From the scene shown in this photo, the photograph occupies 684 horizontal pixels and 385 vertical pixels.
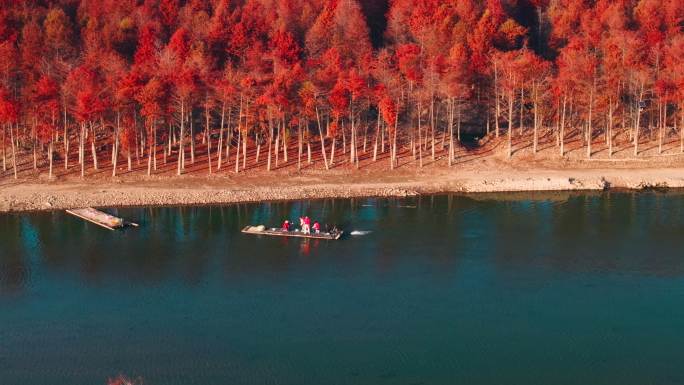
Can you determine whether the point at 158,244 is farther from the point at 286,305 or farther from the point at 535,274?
the point at 535,274

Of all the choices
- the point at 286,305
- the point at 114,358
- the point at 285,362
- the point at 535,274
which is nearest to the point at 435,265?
the point at 535,274

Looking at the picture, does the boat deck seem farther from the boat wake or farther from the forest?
the boat wake

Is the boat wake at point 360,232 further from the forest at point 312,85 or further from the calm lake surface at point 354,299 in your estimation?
the forest at point 312,85

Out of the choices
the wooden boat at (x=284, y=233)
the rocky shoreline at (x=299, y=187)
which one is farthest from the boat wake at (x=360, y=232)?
the rocky shoreline at (x=299, y=187)

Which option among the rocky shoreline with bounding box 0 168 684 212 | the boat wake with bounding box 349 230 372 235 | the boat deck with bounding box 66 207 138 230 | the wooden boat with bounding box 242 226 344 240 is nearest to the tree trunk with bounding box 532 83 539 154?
the rocky shoreline with bounding box 0 168 684 212

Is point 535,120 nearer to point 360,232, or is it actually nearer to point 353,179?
point 353,179
